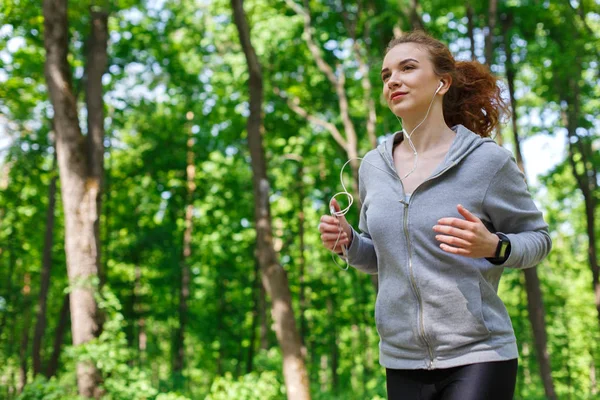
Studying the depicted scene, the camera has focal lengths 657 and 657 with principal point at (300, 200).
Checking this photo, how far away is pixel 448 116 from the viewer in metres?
2.50

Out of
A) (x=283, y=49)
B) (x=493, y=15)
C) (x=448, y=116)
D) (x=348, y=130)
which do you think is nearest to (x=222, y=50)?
(x=283, y=49)

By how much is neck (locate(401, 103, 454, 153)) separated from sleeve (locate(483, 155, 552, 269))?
0.85ft

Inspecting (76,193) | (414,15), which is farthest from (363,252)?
(414,15)

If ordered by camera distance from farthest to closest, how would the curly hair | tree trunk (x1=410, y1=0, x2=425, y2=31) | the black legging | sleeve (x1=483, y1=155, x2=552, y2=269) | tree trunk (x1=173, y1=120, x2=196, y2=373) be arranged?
tree trunk (x1=173, y1=120, x2=196, y2=373) < tree trunk (x1=410, y1=0, x2=425, y2=31) < the curly hair < sleeve (x1=483, y1=155, x2=552, y2=269) < the black legging

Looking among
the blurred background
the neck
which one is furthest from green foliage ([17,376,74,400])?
the neck

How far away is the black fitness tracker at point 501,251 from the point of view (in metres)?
1.94

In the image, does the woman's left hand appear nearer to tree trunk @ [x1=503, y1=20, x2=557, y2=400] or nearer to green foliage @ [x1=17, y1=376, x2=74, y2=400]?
green foliage @ [x1=17, y1=376, x2=74, y2=400]

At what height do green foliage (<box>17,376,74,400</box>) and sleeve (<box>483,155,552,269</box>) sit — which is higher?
A: sleeve (<box>483,155,552,269</box>)

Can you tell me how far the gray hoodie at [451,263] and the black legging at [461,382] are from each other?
3 centimetres

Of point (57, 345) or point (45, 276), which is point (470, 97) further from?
point (45, 276)

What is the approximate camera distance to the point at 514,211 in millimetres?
2117

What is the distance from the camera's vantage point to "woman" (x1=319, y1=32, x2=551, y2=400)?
6.56 feet

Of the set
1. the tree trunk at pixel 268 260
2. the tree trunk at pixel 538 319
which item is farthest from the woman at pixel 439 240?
the tree trunk at pixel 538 319

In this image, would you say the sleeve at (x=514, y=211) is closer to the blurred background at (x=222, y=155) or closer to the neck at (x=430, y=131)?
A: the neck at (x=430, y=131)
